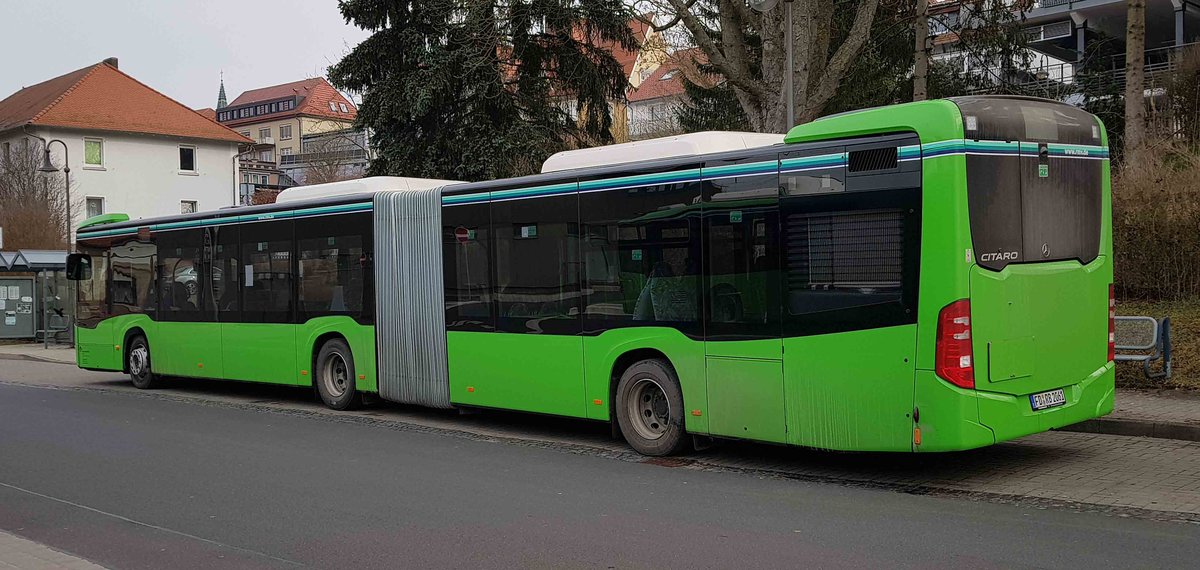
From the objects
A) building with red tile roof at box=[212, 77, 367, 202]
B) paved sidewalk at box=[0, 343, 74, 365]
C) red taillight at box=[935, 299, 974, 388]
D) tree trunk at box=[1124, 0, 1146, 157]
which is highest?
building with red tile roof at box=[212, 77, 367, 202]

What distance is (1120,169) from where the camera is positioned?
1698 centimetres

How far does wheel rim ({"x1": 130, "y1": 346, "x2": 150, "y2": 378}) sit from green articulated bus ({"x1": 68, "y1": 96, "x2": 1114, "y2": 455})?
5.95 metres

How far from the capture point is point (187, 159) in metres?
65.7

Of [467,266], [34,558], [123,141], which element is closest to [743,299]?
[467,266]

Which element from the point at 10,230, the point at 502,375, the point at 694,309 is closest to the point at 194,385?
the point at 502,375

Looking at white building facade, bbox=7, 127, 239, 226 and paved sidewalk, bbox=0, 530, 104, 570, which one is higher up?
white building facade, bbox=7, 127, 239, 226

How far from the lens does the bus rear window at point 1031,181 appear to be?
828cm

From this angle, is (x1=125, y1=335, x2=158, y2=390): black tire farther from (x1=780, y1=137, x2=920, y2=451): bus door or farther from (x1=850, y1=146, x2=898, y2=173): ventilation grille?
(x1=850, y1=146, x2=898, y2=173): ventilation grille

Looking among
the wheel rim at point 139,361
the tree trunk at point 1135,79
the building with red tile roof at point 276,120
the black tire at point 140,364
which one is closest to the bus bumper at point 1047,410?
the tree trunk at point 1135,79

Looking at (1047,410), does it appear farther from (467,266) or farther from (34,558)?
(34,558)

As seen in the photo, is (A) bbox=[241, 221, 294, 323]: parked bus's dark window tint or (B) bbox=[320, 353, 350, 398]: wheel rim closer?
(B) bbox=[320, 353, 350, 398]: wheel rim

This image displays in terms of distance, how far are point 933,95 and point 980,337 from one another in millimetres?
21879

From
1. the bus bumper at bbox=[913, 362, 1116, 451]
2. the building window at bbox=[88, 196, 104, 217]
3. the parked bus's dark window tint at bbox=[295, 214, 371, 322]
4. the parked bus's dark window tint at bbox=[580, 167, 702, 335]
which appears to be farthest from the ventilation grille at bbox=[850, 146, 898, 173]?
the building window at bbox=[88, 196, 104, 217]

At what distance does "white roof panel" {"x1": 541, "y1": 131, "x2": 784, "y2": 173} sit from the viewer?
1038cm
